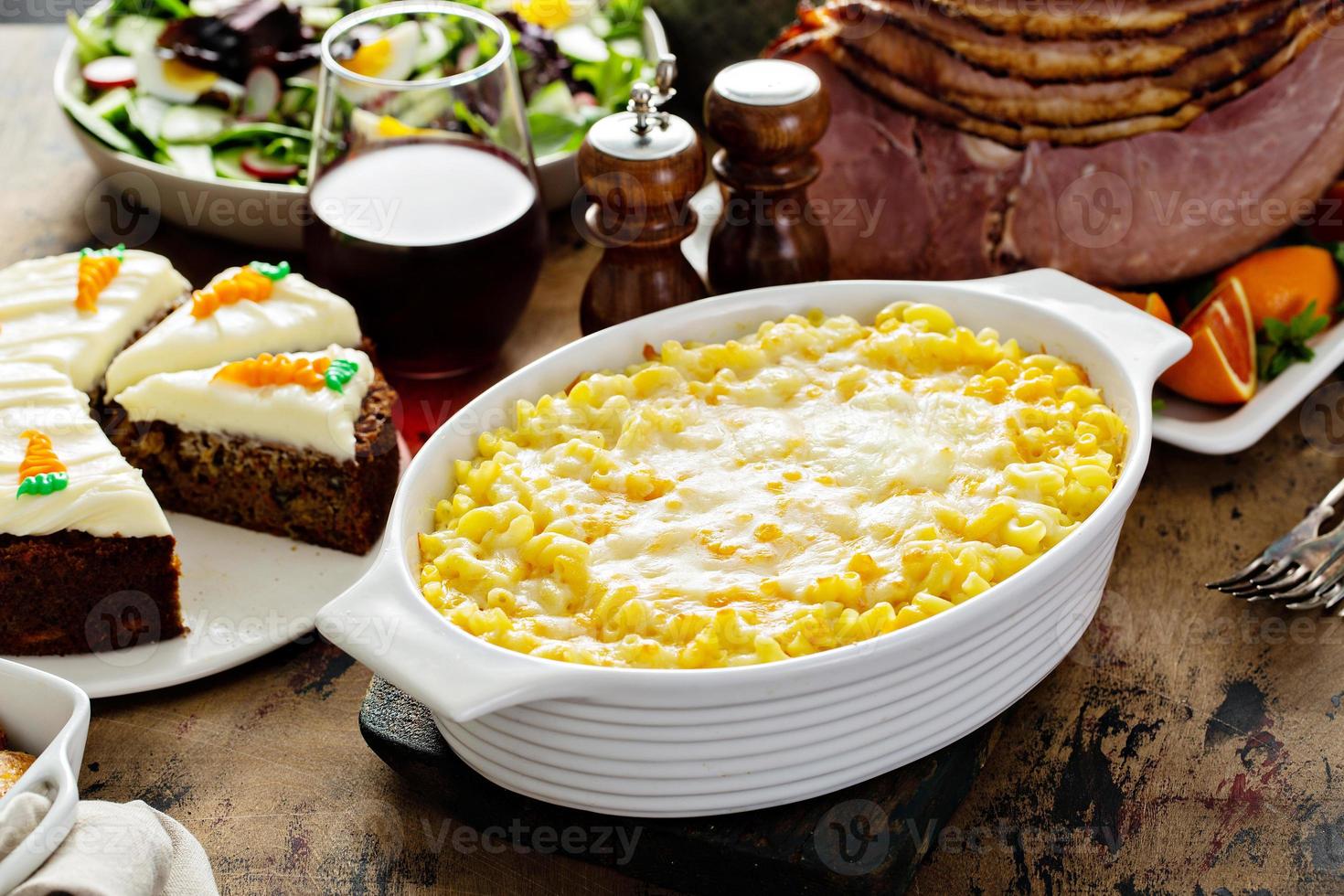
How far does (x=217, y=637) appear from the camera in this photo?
2316 millimetres

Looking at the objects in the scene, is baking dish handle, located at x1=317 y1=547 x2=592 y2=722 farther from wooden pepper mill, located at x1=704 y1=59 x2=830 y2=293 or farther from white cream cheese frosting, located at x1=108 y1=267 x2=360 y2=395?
wooden pepper mill, located at x1=704 y1=59 x2=830 y2=293

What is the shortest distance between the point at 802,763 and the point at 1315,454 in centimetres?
154

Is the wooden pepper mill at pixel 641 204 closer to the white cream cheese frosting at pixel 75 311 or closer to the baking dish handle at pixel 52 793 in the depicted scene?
the white cream cheese frosting at pixel 75 311

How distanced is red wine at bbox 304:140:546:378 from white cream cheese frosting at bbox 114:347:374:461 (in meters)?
0.27

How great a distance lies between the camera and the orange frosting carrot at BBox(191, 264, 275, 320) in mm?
2689

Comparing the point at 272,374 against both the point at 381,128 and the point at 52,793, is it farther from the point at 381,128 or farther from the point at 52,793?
the point at 52,793

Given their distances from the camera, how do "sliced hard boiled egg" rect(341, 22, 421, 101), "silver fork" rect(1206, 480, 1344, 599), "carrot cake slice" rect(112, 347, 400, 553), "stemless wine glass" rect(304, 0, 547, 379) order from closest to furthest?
"silver fork" rect(1206, 480, 1344, 599), "carrot cake slice" rect(112, 347, 400, 553), "stemless wine glass" rect(304, 0, 547, 379), "sliced hard boiled egg" rect(341, 22, 421, 101)

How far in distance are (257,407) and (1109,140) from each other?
1862 millimetres

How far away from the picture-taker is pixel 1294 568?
2408 mm

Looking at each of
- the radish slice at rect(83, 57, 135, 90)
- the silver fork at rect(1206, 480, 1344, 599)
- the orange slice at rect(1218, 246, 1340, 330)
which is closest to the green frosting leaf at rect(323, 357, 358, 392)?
the radish slice at rect(83, 57, 135, 90)

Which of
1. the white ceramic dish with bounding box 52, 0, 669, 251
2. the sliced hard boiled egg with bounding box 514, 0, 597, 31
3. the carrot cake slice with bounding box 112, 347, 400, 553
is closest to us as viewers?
the carrot cake slice with bounding box 112, 347, 400, 553

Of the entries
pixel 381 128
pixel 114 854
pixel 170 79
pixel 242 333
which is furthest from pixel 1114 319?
pixel 170 79

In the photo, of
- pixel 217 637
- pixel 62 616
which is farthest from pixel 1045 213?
pixel 62 616

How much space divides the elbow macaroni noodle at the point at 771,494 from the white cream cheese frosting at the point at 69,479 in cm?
56
